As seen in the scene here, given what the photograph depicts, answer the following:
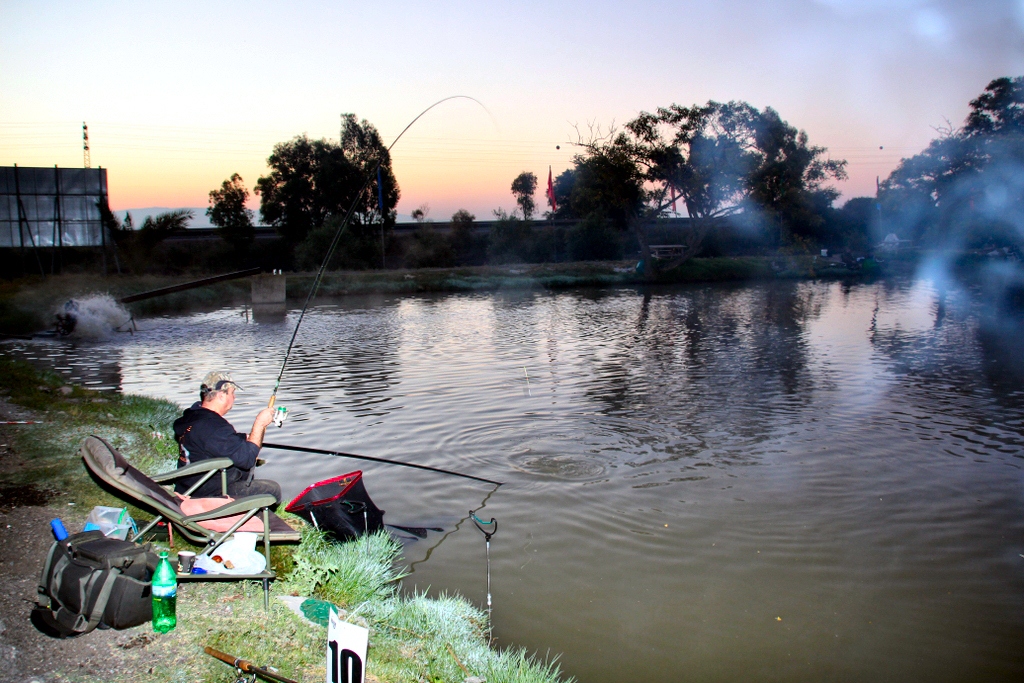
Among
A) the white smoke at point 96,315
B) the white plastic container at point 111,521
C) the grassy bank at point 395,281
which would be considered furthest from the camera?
the grassy bank at point 395,281

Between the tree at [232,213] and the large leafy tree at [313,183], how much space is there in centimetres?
315

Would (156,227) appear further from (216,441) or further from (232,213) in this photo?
(216,441)

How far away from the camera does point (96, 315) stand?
21.1 meters

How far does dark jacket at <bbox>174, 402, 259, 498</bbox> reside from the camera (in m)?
5.13

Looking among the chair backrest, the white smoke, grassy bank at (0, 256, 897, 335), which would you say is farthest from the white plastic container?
grassy bank at (0, 256, 897, 335)

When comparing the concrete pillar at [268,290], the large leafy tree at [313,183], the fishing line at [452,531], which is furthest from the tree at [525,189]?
the fishing line at [452,531]

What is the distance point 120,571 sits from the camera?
374cm

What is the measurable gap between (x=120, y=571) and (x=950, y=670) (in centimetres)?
456

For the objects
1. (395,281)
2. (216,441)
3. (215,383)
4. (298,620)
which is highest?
(395,281)

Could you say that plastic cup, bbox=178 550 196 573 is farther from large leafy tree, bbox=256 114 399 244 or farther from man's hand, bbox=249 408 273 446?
large leafy tree, bbox=256 114 399 244

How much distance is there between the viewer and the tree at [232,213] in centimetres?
4900

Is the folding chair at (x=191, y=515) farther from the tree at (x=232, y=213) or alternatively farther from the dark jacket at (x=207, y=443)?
the tree at (x=232, y=213)

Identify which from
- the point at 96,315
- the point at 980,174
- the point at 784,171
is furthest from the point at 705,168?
the point at 96,315

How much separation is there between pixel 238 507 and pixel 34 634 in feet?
3.56
